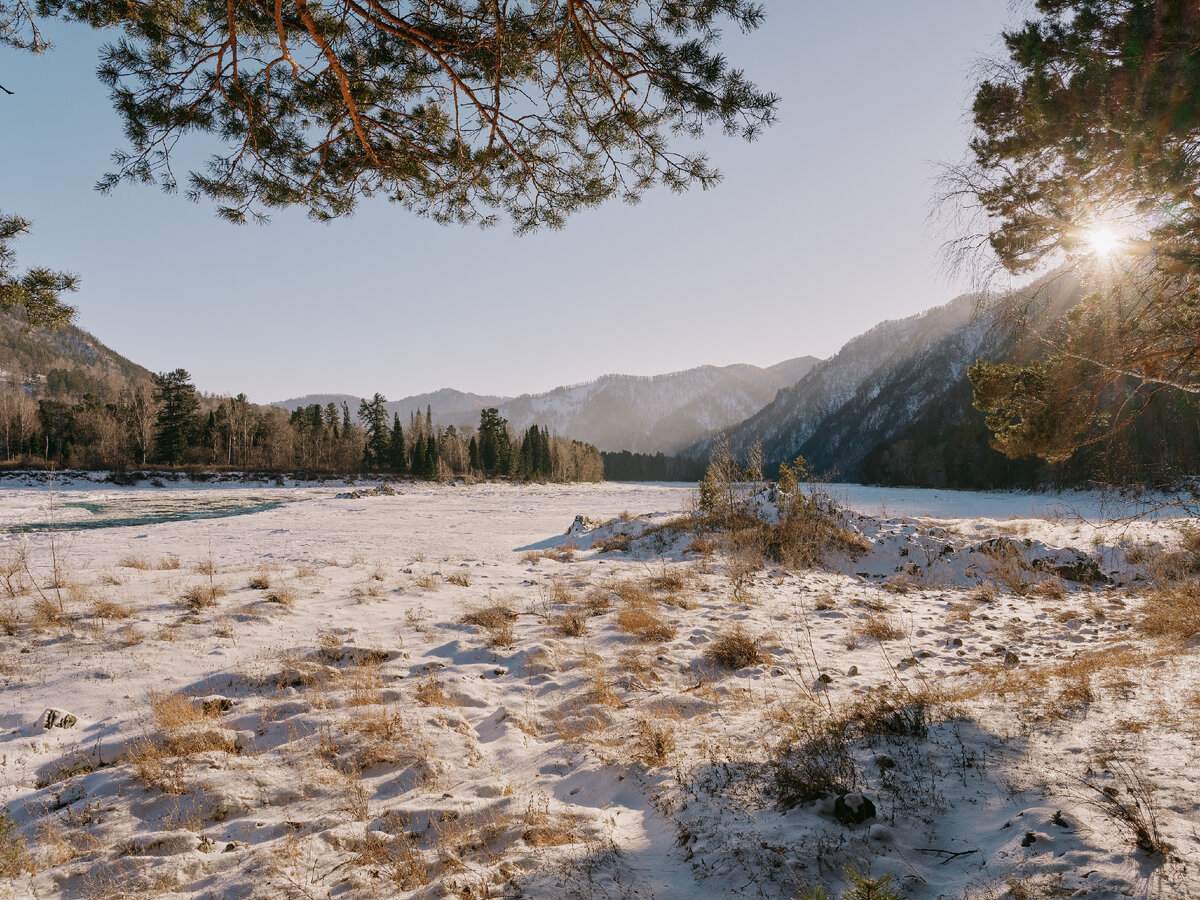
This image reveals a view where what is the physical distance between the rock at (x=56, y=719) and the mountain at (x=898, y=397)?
949cm

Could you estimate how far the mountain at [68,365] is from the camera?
103875mm

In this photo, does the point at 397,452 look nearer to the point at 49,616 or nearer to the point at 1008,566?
the point at 49,616

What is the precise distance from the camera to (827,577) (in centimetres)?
988

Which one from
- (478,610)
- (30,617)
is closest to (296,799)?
(478,610)

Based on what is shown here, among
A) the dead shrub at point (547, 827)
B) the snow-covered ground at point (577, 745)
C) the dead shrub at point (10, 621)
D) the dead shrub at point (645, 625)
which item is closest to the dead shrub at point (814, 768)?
the snow-covered ground at point (577, 745)

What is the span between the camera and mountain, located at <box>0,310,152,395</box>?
341 ft

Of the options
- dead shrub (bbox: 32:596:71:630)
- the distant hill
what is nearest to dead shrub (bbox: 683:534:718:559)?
the distant hill

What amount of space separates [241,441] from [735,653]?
77.1m

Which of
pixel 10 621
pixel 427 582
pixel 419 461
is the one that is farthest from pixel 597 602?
pixel 419 461

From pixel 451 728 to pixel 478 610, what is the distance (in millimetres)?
2997

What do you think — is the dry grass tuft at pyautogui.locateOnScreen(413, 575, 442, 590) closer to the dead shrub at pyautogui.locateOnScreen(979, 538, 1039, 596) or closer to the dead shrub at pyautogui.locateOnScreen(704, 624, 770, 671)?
the dead shrub at pyautogui.locateOnScreen(704, 624, 770, 671)

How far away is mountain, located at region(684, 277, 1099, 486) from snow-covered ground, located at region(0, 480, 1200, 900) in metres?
3.91

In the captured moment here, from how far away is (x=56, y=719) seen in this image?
363cm

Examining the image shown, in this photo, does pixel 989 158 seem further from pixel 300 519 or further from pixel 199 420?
pixel 199 420
